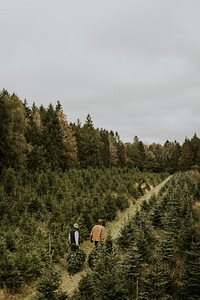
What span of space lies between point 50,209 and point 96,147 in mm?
40032

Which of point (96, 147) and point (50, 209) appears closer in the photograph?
point (50, 209)

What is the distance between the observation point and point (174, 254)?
44.7ft

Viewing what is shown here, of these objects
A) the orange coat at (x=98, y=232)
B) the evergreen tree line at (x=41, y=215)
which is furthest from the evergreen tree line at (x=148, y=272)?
the evergreen tree line at (x=41, y=215)

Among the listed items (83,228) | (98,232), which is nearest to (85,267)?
(98,232)

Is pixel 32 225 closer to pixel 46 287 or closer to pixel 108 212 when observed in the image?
pixel 108 212

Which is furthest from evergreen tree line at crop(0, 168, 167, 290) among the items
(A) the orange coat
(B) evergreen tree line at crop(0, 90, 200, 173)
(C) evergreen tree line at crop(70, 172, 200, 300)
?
(B) evergreen tree line at crop(0, 90, 200, 173)

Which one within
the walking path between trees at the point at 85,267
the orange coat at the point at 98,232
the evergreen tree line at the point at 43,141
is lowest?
the walking path between trees at the point at 85,267

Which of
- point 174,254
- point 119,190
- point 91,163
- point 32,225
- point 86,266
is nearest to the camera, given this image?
point 174,254

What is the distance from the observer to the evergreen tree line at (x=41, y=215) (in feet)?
46.3

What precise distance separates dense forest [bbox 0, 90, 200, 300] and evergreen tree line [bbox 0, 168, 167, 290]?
1.7 inches

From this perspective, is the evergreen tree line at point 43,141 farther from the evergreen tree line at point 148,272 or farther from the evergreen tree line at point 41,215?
the evergreen tree line at point 148,272

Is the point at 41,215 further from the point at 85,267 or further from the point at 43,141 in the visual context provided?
the point at 43,141

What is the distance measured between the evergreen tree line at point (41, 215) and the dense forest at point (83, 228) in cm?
4

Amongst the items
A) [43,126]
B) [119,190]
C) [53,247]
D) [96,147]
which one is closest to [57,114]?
[43,126]
